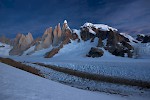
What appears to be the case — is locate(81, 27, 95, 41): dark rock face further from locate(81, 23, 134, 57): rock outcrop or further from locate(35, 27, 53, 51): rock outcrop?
locate(35, 27, 53, 51): rock outcrop

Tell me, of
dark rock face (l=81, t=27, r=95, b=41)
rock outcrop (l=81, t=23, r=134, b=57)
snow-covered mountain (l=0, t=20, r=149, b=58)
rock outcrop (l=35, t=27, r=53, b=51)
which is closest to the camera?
rock outcrop (l=81, t=23, r=134, b=57)

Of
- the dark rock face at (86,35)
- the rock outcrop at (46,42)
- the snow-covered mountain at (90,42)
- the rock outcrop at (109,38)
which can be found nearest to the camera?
the rock outcrop at (109,38)

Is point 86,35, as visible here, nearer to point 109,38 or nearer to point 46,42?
point 109,38

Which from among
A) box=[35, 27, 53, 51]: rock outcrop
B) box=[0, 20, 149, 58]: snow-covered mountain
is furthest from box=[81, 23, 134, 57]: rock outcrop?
box=[35, 27, 53, 51]: rock outcrop

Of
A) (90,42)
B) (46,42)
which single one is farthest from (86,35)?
(46,42)

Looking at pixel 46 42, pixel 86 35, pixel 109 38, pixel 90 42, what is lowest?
pixel 90 42

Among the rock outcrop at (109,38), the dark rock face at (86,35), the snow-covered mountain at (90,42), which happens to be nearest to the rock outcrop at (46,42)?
the snow-covered mountain at (90,42)

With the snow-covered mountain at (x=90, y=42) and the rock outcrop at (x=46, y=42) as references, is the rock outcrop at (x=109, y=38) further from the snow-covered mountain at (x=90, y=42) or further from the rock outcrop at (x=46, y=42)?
the rock outcrop at (x=46, y=42)

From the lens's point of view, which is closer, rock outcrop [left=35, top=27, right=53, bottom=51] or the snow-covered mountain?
the snow-covered mountain

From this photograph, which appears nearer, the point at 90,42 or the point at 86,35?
the point at 90,42

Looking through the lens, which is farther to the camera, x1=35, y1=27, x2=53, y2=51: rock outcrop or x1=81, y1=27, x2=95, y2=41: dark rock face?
x1=35, y1=27, x2=53, y2=51: rock outcrop

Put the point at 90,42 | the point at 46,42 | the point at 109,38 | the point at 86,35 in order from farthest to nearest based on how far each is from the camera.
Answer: the point at 46,42 → the point at 86,35 → the point at 90,42 → the point at 109,38

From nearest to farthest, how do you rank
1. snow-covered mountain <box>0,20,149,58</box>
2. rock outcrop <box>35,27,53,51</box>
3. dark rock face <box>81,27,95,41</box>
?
snow-covered mountain <box>0,20,149,58</box>, dark rock face <box>81,27,95,41</box>, rock outcrop <box>35,27,53,51</box>

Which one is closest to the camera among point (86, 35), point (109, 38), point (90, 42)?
point (109, 38)
